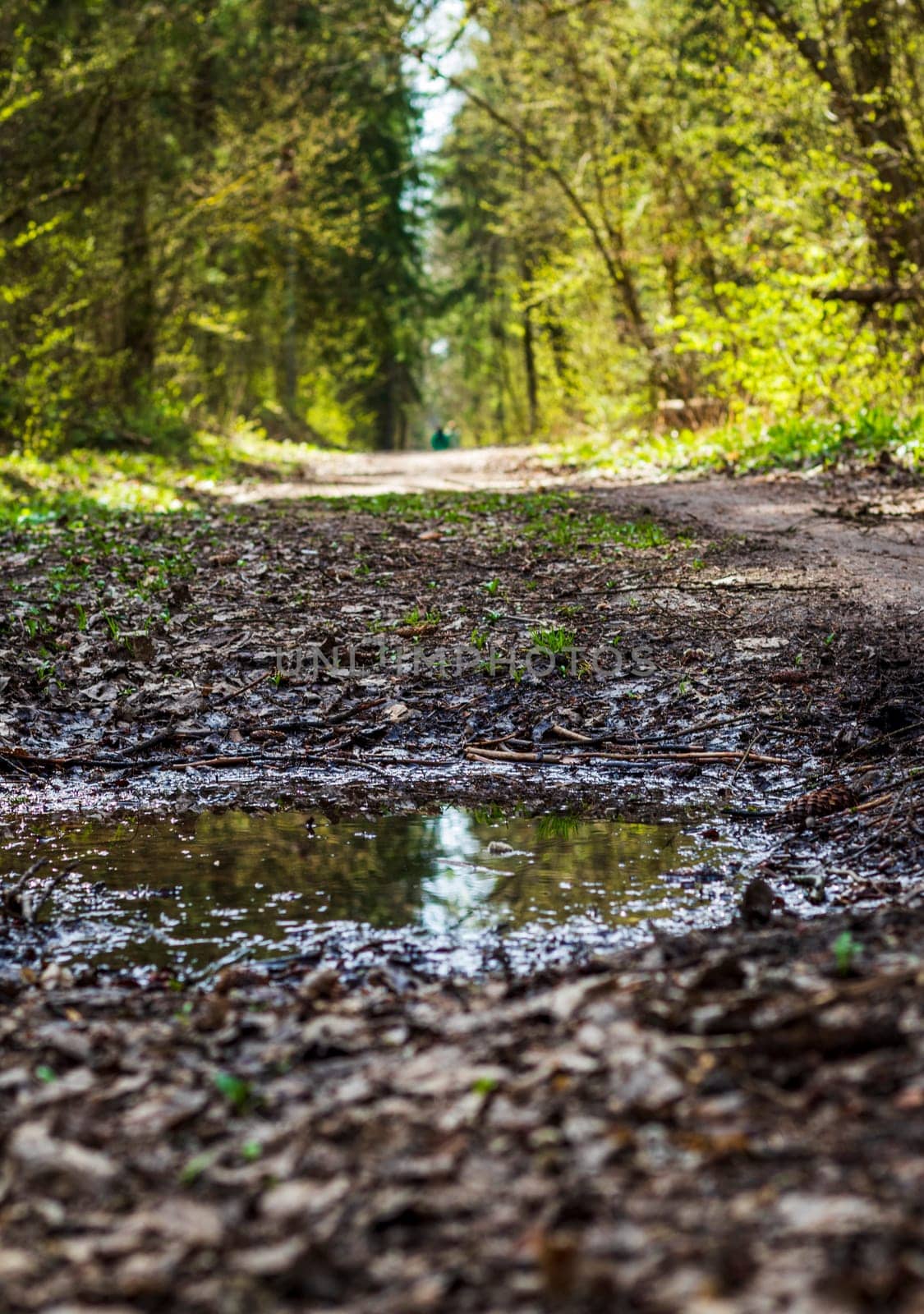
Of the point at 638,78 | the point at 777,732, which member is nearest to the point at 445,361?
the point at 638,78

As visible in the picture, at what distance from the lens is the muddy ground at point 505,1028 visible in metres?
1.73

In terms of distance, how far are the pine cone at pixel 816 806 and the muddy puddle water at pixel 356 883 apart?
0.30 meters

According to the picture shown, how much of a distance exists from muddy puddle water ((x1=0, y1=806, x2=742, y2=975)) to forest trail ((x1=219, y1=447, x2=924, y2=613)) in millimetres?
3109

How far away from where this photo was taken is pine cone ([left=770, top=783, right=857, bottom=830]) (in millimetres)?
4387

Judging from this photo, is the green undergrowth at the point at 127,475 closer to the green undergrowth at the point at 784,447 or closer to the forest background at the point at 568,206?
the forest background at the point at 568,206

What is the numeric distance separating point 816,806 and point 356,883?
1.82 meters

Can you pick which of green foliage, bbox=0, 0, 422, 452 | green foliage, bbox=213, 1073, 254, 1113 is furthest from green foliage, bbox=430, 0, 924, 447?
green foliage, bbox=213, 1073, 254, 1113

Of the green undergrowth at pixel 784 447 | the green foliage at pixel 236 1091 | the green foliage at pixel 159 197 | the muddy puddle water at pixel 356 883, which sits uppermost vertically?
the green foliage at pixel 159 197

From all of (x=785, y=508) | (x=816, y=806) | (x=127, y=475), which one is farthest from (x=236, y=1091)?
(x=127, y=475)

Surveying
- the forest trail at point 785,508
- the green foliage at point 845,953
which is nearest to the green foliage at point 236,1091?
the green foliage at point 845,953

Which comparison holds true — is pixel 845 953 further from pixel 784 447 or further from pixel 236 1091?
A: pixel 784 447

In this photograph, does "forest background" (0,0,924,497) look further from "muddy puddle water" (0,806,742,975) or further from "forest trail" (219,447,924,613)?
"muddy puddle water" (0,806,742,975)

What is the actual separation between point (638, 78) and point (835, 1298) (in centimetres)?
1906

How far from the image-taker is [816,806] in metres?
4.41
